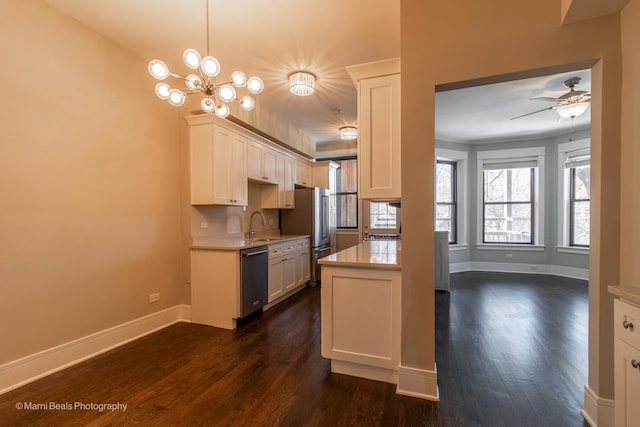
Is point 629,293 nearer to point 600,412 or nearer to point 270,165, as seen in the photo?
point 600,412

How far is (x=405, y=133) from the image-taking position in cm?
195

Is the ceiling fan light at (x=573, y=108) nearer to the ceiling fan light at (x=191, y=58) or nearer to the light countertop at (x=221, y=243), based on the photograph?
the light countertop at (x=221, y=243)

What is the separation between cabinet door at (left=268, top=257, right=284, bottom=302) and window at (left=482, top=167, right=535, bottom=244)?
5045 millimetres

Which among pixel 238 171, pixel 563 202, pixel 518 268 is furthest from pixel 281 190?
pixel 563 202

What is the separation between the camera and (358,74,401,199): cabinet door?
7.29 ft

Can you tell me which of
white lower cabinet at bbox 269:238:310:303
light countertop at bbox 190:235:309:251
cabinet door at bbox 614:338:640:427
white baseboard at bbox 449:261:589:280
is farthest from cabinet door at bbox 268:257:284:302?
white baseboard at bbox 449:261:589:280

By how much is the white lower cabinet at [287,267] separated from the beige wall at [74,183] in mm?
1337

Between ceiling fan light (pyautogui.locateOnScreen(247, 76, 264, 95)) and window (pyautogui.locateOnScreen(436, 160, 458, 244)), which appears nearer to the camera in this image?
ceiling fan light (pyautogui.locateOnScreen(247, 76, 264, 95))

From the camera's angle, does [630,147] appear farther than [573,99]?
No

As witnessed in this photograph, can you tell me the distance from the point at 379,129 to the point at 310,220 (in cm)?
300

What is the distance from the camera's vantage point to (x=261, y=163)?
4266 mm

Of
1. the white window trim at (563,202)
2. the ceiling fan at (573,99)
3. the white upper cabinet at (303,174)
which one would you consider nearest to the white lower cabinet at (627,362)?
the ceiling fan at (573,99)

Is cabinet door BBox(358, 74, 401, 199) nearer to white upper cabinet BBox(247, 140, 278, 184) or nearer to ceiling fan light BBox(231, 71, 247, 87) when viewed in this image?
ceiling fan light BBox(231, 71, 247, 87)

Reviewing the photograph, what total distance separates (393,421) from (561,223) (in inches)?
248
